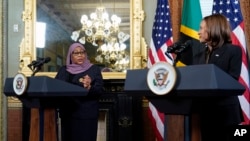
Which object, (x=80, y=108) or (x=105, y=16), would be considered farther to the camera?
(x=105, y=16)

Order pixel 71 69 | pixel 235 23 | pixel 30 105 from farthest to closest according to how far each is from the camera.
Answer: pixel 235 23 < pixel 71 69 < pixel 30 105

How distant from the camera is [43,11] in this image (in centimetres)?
466

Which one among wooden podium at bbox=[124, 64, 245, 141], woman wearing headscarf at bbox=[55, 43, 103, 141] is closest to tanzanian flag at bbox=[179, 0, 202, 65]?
woman wearing headscarf at bbox=[55, 43, 103, 141]

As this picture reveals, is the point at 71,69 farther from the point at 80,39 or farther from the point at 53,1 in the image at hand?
the point at 53,1

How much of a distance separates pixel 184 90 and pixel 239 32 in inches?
84.5

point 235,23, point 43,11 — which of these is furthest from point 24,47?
point 235,23

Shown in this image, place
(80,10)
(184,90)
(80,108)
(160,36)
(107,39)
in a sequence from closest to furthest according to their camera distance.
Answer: (184,90) < (80,108) < (160,36) < (107,39) < (80,10)

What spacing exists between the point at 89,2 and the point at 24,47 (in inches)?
39.3

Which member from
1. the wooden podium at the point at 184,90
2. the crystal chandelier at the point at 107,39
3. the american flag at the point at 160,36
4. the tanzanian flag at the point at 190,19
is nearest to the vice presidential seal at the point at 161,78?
the wooden podium at the point at 184,90

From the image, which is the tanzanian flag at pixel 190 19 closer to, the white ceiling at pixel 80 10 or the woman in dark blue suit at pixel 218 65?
the white ceiling at pixel 80 10

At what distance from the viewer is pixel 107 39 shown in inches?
173

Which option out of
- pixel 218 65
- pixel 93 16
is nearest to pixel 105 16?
pixel 93 16

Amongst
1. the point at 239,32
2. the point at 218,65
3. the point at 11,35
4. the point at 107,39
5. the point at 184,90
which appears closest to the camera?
the point at 184,90

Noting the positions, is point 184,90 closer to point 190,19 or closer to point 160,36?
point 190,19
